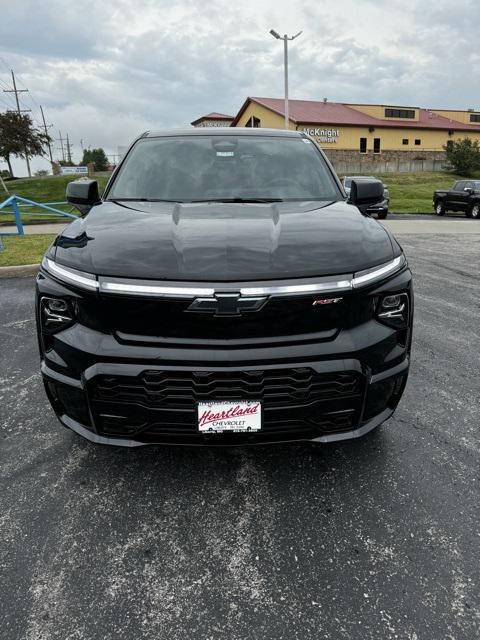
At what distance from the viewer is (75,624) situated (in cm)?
172

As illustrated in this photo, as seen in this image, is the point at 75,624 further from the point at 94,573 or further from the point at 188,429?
the point at 188,429

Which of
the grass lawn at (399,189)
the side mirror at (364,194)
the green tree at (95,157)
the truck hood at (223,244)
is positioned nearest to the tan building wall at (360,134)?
the grass lawn at (399,189)

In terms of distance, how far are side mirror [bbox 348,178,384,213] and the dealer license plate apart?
1846 mm

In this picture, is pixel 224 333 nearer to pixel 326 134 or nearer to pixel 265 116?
pixel 265 116

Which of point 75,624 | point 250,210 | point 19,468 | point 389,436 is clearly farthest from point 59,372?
point 389,436

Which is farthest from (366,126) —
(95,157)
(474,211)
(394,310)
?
(95,157)

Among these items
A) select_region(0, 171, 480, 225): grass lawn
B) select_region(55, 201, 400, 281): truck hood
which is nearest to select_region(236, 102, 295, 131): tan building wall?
select_region(0, 171, 480, 225): grass lawn

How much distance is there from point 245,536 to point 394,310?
122 cm

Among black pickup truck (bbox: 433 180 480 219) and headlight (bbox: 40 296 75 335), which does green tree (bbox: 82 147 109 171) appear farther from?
Result: headlight (bbox: 40 296 75 335)

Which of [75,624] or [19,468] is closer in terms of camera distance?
[75,624]

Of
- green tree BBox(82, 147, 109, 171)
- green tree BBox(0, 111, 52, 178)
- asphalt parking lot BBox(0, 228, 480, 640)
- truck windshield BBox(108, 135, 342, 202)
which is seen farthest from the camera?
green tree BBox(82, 147, 109, 171)

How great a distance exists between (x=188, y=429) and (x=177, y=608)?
0.67m

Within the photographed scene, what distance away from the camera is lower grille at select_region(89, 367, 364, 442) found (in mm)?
2023

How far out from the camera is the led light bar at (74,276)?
2.07 metres
